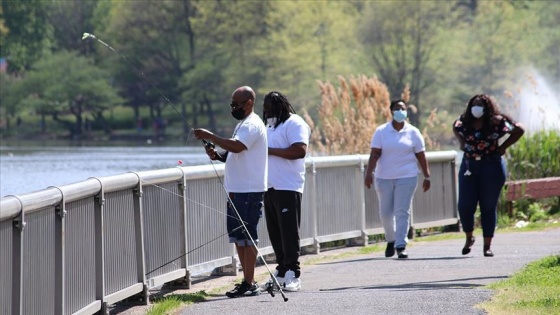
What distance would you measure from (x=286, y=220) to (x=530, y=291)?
84.6 inches

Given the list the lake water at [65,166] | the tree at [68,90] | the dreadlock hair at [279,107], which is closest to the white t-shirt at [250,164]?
the dreadlock hair at [279,107]

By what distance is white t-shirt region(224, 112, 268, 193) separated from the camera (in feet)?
34.2

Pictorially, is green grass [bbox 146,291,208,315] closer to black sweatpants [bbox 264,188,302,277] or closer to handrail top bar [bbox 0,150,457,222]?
black sweatpants [bbox 264,188,302,277]

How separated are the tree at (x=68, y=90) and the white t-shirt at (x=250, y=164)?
73570mm

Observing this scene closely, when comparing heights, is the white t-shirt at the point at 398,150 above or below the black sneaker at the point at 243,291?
above

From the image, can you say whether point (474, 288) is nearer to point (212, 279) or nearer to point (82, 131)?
point (212, 279)

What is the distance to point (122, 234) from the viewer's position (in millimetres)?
10109

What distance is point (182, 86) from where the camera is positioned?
83.9m

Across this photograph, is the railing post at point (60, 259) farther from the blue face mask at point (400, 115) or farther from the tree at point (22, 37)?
the tree at point (22, 37)

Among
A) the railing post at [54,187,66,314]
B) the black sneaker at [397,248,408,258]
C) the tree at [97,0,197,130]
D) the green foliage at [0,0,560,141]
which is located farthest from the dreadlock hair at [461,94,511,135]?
Result: the tree at [97,0,197,130]

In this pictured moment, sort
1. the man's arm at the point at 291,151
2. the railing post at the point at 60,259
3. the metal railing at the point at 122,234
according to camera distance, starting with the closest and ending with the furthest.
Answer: the metal railing at the point at 122,234
the railing post at the point at 60,259
the man's arm at the point at 291,151

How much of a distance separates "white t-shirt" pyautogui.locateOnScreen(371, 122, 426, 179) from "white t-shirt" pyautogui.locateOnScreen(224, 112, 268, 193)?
3.80m

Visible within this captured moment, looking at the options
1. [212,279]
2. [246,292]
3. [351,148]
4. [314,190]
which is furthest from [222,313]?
[351,148]

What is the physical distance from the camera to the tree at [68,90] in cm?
8438
